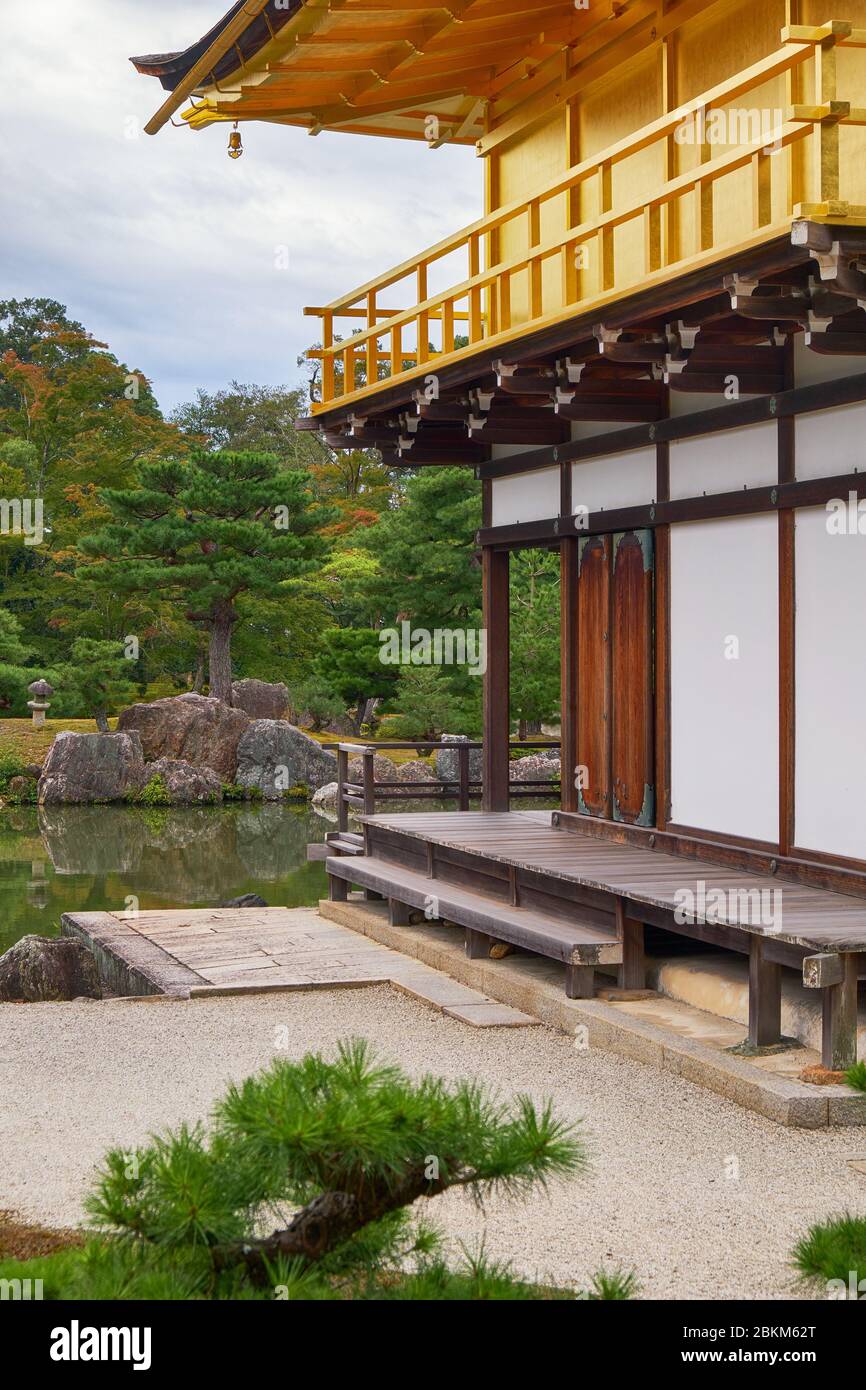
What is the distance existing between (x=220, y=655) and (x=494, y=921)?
2290 centimetres

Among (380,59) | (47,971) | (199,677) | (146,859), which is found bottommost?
(146,859)

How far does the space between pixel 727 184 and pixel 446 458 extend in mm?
4397

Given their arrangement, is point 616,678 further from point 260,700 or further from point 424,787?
point 260,700

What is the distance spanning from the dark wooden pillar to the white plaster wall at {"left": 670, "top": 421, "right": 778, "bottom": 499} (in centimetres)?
168

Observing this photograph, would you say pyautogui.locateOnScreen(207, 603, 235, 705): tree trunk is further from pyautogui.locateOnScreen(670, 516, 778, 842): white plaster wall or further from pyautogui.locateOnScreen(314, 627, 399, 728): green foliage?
pyautogui.locateOnScreen(670, 516, 778, 842): white plaster wall

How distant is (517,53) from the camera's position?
1127cm

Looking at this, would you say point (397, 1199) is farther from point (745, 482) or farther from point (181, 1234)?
point (745, 482)

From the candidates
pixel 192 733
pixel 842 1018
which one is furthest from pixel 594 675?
pixel 192 733

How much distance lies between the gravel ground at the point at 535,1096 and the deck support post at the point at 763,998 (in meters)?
0.45

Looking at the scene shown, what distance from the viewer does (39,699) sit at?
31.3 metres

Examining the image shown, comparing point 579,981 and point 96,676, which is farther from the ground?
point 96,676

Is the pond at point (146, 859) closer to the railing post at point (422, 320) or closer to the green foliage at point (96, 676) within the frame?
the green foliage at point (96, 676)

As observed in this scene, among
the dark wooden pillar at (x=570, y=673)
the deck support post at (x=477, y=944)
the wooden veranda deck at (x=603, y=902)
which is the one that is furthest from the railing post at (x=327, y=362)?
the deck support post at (x=477, y=944)

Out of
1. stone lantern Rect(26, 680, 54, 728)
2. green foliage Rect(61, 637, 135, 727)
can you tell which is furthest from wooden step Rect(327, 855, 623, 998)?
stone lantern Rect(26, 680, 54, 728)
